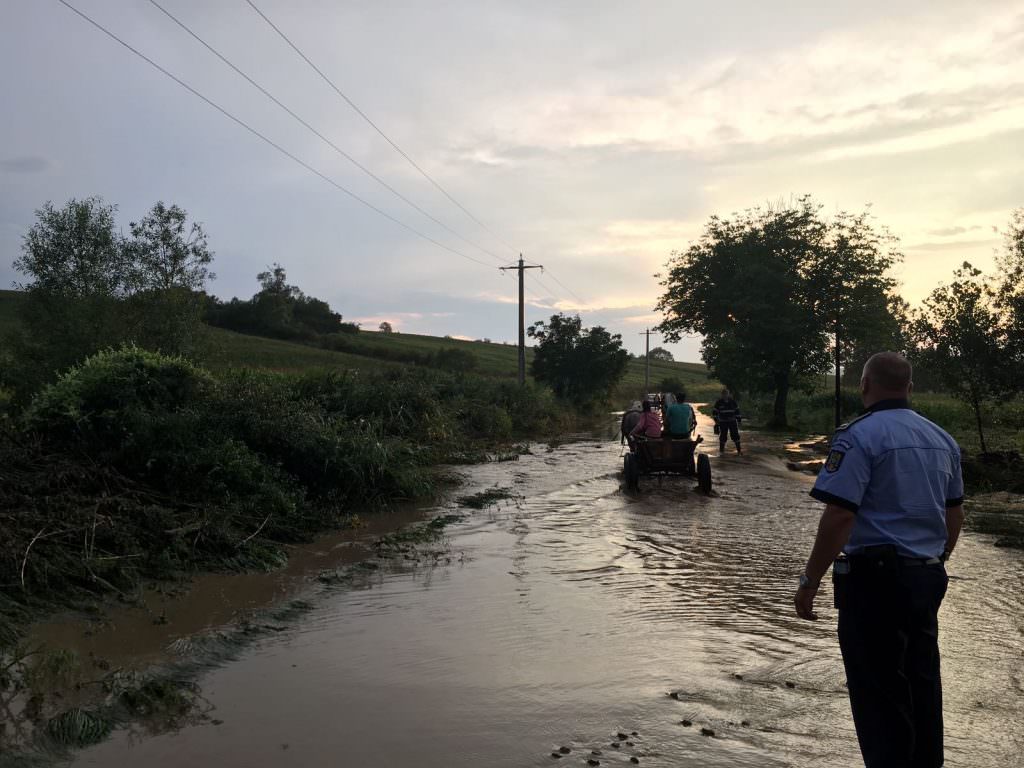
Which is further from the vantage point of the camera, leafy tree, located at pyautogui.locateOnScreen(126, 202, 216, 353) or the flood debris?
leafy tree, located at pyautogui.locateOnScreen(126, 202, 216, 353)

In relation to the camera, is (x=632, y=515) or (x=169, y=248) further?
(x=169, y=248)

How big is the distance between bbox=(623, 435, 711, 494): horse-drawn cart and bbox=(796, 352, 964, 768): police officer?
10.9 metres

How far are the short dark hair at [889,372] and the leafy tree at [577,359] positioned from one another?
4050 centimetres

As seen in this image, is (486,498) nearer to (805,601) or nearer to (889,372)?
(805,601)

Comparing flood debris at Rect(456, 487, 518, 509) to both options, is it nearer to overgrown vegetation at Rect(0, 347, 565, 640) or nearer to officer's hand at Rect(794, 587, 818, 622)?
overgrown vegetation at Rect(0, 347, 565, 640)

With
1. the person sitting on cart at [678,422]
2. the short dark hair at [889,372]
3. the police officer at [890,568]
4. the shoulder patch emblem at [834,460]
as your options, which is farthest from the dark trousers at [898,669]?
the person sitting on cart at [678,422]

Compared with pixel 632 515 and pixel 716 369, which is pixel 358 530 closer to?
pixel 632 515

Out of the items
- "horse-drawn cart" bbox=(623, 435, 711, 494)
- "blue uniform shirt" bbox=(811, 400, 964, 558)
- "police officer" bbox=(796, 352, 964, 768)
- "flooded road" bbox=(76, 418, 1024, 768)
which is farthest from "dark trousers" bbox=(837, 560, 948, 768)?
"horse-drawn cart" bbox=(623, 435, 711, 494)

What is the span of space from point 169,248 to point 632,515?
107ft

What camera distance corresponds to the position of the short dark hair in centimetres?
348

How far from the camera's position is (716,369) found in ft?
129

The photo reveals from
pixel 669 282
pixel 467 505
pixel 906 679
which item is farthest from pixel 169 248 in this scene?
pixel 906 679

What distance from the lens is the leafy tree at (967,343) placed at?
19781 mm

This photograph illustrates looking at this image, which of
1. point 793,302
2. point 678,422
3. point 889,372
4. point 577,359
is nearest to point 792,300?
point 793,302
